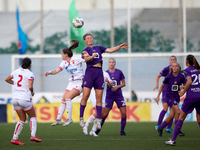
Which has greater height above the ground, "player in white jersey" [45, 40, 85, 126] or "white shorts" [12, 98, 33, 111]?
"player in white jersey" [45, 40, 85, 126]

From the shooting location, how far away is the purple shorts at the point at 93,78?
8812 mm

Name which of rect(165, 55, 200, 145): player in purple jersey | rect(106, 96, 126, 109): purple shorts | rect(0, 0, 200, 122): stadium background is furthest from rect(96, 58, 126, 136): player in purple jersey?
rect(0, 0, 200, 122): stadium background

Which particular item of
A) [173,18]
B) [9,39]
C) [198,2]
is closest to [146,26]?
[173,18]

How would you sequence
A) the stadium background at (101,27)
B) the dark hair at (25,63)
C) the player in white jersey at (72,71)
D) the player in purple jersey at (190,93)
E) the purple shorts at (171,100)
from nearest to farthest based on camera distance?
the player in purple jersey at (190,93), the dark hair at (25,63), the player in white jersey at (72,71), the purple shorts at (171,100), the stadium background at (101,27)

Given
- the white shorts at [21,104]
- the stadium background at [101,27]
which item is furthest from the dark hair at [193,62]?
the stadium background at [101,27]

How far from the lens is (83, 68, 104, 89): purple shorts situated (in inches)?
347

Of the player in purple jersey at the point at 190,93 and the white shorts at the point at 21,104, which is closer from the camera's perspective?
the player in purple jersey at the point at 190,93

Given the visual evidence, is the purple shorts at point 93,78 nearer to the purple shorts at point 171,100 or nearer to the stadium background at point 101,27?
the purple shorts at point 171,100

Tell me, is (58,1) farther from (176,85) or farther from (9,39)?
(176,85)

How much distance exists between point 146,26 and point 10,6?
8.16m

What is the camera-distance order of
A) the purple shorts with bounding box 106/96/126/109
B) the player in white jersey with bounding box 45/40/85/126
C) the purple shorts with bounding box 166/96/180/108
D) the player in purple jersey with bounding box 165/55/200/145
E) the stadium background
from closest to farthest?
1. the player in purple jersey with bounding box 165/55/200/145
2. the player in white jersey with bounding box 45/40/85/126
3. the purple shorts with bounding box 166/96/180/108
4. the purple shorts with bounding box 106/96/126/109
5. the stadium background

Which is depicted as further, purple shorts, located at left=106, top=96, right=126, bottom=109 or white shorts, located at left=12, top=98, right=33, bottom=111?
purple shorts, located at left=106, top=96, right=126, bottom=109

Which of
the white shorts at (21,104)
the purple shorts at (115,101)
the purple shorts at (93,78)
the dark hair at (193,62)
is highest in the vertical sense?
the dark hair at (193,62)

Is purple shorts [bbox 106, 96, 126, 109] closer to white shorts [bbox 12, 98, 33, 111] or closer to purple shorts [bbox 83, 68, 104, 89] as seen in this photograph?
purple shorts [bbox 83, 68, 104, 89]
